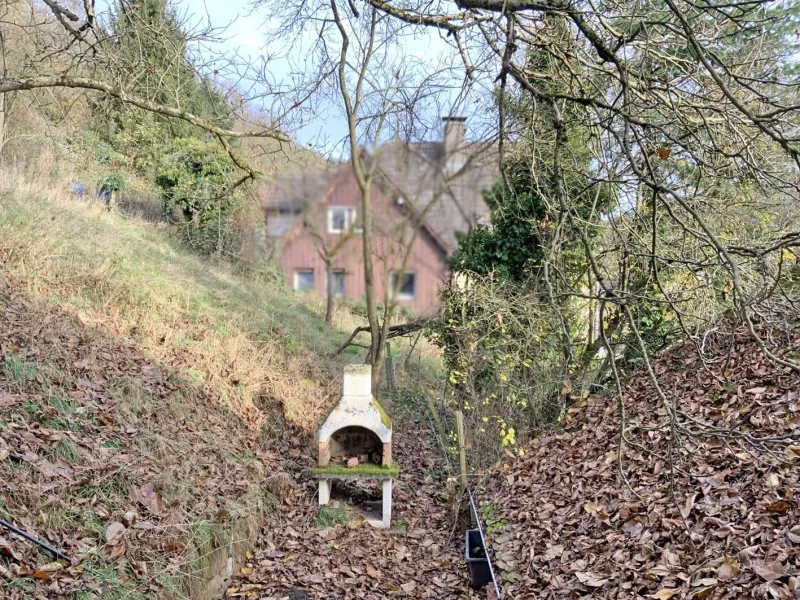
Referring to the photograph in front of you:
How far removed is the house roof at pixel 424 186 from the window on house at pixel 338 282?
0.15 metres

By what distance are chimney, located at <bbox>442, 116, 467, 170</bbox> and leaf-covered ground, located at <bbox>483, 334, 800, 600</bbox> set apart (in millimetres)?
1662

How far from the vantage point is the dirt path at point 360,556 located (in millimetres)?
5066

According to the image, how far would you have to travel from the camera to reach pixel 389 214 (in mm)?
1234

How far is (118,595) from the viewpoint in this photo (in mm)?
3887

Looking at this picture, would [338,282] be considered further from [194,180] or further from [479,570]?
[194,180]

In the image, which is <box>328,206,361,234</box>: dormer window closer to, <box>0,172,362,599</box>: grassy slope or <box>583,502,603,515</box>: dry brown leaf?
<box>0,172,362,599</box>: grassy slope

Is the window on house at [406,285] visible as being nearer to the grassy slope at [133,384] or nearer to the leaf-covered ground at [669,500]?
the grassy slope at [133,384]

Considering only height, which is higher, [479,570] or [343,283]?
[343,283]

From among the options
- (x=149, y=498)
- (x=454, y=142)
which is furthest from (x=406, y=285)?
(x=149, y=498)

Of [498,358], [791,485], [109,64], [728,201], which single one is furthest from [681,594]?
[109,64]

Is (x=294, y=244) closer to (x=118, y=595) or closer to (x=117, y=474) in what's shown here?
(x=118, y=595)

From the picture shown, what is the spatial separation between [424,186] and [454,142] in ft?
0.66

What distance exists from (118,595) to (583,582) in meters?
3.05

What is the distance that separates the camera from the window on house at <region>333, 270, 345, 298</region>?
131cm
